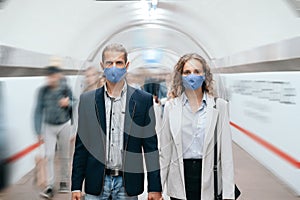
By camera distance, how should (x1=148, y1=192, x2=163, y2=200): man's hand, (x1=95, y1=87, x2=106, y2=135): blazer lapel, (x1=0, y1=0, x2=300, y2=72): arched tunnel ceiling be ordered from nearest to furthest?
(x1=95, y1=87, x2=106, y2=135): blazer lapel < (x1=148, y1=192, x2=163, y2=200): man's hand < (x1=0, y1=0, x2=300, y2=72): arched tunnel ceiling

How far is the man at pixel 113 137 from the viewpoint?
237cm

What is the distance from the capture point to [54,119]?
410 cm

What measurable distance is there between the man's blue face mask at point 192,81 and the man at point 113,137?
28 cm

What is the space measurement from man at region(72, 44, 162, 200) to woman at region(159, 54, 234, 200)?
0.42ft

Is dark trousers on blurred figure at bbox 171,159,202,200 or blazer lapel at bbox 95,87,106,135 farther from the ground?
blazer lapel at bbox 95,87,106,135

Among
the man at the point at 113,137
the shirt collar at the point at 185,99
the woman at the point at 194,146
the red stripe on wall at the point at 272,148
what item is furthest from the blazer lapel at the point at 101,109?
the red stripe on wall at the point at 272,148

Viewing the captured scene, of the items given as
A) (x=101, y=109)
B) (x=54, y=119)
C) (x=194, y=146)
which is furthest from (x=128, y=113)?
(x=54, y=119)

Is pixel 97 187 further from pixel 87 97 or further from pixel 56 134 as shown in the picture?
pixel 56 134

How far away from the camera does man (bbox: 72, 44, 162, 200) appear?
7.76ft

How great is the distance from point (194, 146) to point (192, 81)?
1.37ft

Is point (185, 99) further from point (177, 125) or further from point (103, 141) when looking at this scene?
point (103, 141)

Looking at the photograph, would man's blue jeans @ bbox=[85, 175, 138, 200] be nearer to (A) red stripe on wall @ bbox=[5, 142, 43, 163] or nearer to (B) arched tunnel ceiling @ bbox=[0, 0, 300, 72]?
(B) arched tunnel ceiling @ bbox=[0, 0, 300, 72]

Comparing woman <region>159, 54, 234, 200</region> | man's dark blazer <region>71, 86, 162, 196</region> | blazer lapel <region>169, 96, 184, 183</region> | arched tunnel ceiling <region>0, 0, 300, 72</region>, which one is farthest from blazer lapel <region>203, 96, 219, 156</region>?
arched tunnel ceiling <region>0, 0, 300, 72</region>

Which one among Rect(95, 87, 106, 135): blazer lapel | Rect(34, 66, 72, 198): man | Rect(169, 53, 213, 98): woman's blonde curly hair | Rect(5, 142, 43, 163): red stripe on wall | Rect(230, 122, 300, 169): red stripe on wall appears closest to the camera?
Rect(95, 87, 106, 135): blazer lapel
